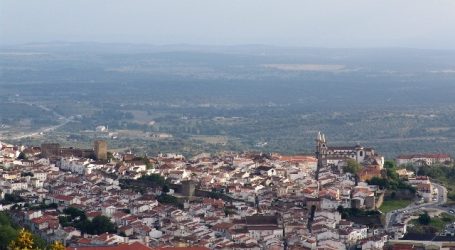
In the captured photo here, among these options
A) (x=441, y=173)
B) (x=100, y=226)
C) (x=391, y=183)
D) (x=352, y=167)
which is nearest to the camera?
(x=100, y=226)

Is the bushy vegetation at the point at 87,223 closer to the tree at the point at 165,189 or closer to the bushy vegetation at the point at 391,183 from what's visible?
the tree at the point at 165,189

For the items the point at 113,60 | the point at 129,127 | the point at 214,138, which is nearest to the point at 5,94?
the point at 129,127

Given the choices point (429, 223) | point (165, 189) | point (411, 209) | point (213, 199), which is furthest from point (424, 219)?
point (165, 189)

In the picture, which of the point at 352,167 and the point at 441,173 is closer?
the point at 352,167

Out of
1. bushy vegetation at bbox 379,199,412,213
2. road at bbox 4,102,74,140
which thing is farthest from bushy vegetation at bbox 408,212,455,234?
road at bbox 4,102,74,140

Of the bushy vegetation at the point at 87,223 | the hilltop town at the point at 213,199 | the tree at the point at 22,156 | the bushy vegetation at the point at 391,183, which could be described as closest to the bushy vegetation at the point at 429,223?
the hilltop town at the point at 213,199

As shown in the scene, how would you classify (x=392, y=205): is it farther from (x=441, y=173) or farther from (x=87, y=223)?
(x=87, y=223)
